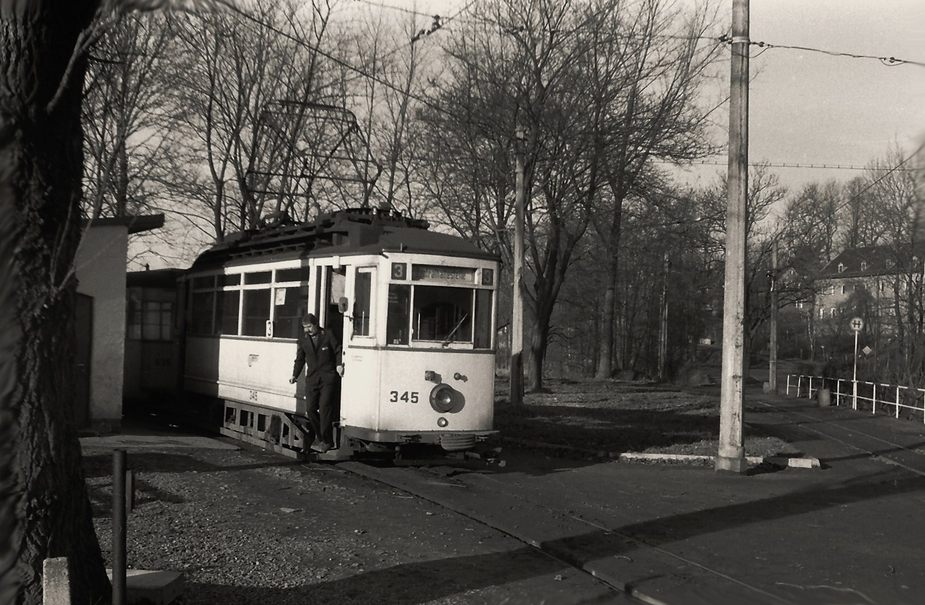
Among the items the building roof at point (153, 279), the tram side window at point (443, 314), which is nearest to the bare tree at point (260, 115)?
the building roof at point (153, 279)

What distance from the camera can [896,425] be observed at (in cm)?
2533

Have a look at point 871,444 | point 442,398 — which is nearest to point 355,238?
point 442,398

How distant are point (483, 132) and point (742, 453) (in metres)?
16.8

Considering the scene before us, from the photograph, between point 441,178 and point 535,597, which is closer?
point 535,597

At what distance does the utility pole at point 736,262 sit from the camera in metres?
13.7

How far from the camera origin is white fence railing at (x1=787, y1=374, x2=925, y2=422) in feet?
89.3

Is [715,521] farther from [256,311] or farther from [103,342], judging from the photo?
[103,342]

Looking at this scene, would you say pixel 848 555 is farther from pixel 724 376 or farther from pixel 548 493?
pixel 724 376

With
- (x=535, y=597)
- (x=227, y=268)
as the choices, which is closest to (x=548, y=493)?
(x=535, y=597)

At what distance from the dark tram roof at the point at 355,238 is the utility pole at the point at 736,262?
375 centimetres

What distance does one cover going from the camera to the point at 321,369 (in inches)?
500

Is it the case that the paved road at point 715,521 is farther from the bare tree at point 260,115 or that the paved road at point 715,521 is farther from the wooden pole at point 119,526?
the bare tree at point 260,115

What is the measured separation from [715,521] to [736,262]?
5.18 m

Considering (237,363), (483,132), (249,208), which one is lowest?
(237,363)
